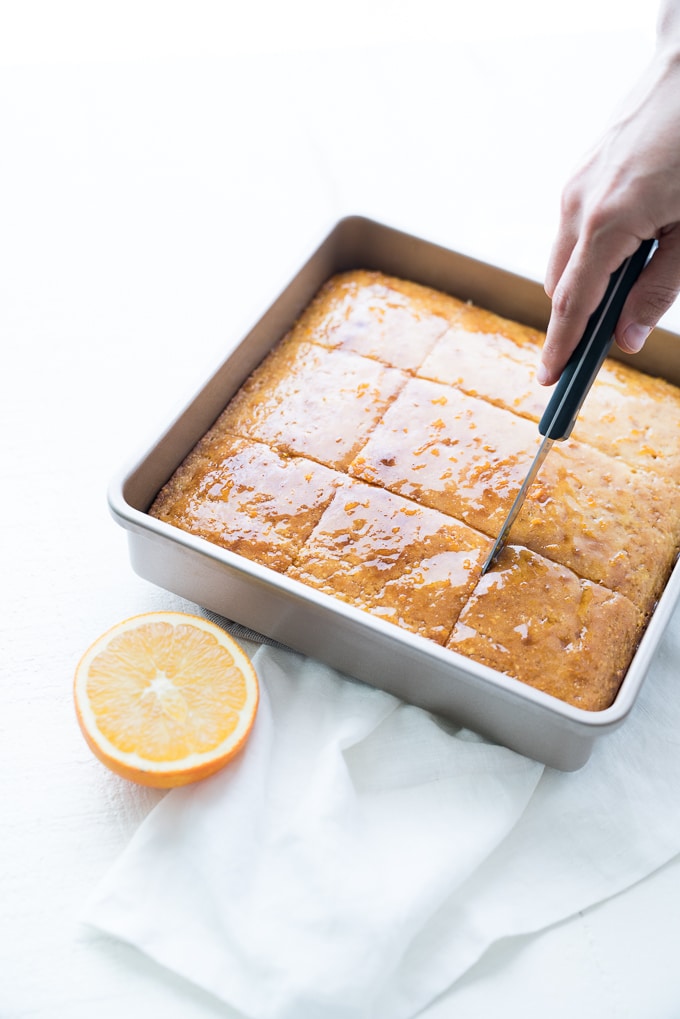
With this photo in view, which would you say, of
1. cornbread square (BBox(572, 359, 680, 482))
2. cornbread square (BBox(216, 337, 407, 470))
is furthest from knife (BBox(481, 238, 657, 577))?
cornbread square (BBox(216, 337, 407, 470))

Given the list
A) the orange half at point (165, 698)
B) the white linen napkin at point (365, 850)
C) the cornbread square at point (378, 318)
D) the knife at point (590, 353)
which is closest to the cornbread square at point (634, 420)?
the knife at point (590, 353)

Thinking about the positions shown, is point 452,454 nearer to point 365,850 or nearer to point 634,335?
point 634,335

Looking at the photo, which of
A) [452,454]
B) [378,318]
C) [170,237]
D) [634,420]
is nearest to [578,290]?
[452,454]

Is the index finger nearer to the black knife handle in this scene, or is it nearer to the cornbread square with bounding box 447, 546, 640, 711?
the black knife handle

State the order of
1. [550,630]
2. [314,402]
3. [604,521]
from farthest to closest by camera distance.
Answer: [314,402]
[604,521]
[550,630]

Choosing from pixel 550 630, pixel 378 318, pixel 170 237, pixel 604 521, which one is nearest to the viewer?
pixel 550 630

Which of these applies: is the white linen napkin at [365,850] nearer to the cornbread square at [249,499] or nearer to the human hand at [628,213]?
the cornbread square at [249,499]

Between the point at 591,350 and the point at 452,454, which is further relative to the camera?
the point at 452,454

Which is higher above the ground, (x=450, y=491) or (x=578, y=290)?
(x=578, y=290)
